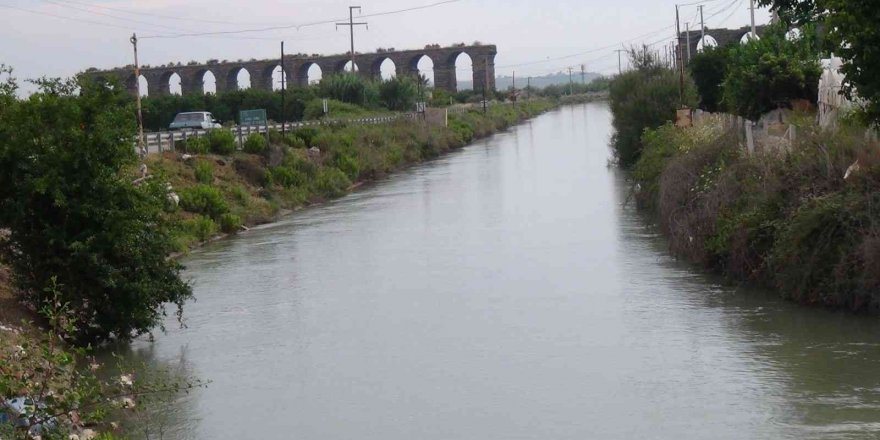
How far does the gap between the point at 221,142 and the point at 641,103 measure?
47.1 ft

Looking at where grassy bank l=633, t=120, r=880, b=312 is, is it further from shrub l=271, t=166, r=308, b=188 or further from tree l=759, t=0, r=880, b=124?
shrub l=271, t=166, r=308, b=188

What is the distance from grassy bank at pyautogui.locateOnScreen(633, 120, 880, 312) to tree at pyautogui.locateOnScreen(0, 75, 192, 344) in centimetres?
874

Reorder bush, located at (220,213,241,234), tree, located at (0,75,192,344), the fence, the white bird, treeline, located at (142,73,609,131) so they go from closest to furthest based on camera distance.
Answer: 1. tree, located at (0,75,192,344)
2. the white bird
3. the fence
4. bush, located at (220,213,241,234)
5. treeline, located at (142,73,609,131)

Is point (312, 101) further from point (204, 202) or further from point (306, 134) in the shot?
point (204, 202)

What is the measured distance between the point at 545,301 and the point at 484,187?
20.7 meters

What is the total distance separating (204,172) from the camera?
35.6 metres

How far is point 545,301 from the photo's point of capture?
19.6 m

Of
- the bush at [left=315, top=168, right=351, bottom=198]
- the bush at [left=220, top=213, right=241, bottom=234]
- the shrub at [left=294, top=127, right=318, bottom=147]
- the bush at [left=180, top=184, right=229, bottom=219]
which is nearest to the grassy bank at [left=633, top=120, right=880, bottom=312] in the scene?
the bush at [left=220, top=213, right=241, bottom=234]

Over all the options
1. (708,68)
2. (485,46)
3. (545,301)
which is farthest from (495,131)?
(545,301)

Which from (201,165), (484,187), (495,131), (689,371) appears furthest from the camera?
(495,131)

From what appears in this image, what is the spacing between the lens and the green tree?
42.2m

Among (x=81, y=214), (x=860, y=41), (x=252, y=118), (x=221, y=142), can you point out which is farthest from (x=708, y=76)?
(x=81, y=214)

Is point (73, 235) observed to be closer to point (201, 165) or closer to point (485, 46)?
point (201, 165)

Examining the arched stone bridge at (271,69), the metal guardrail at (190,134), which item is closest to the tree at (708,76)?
the metal guardrail at (190,134)
